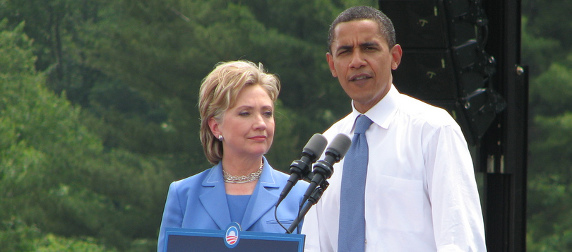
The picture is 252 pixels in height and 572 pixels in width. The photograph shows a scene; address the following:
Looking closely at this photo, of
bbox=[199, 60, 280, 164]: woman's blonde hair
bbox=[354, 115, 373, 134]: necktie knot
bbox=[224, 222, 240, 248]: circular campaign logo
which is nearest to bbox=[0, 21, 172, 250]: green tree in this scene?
bbox=[199, 60, 280, 164]: woman's blonde hair

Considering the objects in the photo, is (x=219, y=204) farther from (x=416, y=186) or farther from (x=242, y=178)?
(x=416, y=186)

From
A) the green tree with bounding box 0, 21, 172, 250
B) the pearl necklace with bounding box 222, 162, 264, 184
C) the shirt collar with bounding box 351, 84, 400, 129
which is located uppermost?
the green tree with bounding box 0, 21, 172, 250

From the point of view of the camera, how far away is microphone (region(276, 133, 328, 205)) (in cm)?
260

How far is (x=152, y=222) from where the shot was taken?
736 inches

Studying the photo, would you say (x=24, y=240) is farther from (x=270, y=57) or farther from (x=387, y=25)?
(x=387, y=25)

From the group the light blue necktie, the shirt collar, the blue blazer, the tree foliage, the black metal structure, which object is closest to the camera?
the light blue necktie

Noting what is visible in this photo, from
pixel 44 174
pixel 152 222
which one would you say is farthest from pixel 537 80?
pixel 44 174

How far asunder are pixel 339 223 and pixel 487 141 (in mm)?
1963

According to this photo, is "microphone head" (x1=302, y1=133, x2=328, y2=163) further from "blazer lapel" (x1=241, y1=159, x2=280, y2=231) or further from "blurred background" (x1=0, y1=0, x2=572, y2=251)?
"blurred background" (x1=0, y1=0, x2=572, y2=251)

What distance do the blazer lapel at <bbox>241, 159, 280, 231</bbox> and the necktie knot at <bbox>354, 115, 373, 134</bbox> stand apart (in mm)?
797

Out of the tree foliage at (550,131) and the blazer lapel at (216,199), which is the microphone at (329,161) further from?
the tree foliage at (550,131)

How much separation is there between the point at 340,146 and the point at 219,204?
1056mm

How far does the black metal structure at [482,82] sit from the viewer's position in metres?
4.31

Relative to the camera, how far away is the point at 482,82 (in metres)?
4.50
